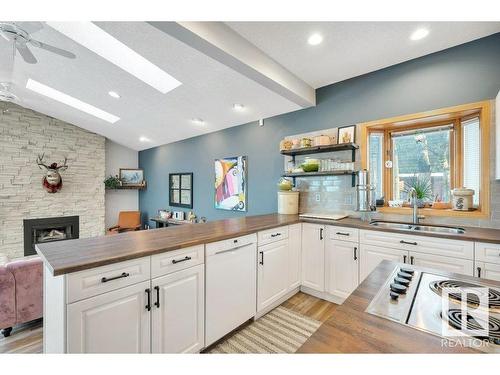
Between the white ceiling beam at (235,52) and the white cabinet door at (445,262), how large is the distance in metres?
2.18

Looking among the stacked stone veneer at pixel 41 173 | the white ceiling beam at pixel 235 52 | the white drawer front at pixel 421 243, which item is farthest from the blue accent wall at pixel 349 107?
the stacked stone veneer at pixel 41 173

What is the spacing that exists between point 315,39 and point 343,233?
197 cm

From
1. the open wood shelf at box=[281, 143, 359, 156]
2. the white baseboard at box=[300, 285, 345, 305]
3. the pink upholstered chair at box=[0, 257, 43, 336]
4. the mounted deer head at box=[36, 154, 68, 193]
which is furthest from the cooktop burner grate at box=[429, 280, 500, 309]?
the mounted deer head at box=[36, 154, 68, 193]

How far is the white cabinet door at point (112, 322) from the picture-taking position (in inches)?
45.9

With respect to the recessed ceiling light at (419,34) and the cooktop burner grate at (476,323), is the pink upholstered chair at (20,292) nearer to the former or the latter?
the cooktop burner grate at (476,323)

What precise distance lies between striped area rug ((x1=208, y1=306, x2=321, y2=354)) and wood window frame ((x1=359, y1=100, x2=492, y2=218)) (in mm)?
1622

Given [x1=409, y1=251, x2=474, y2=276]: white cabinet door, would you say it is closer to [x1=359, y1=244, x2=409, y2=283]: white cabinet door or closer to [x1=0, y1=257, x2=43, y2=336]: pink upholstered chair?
[x1=359, y1=244, x2=409, y2=283]: white cabinet door

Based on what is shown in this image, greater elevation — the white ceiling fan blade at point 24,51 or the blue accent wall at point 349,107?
the white ceiling fan blade at point 24,51

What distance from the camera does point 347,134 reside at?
9.61 ft

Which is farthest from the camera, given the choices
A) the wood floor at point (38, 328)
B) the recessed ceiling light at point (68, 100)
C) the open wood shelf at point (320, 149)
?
the recessed ceiling light at point (68, 100)

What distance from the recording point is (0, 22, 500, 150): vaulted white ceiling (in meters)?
2.04

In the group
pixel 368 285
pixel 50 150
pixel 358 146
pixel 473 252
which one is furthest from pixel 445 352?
pixel 50 150

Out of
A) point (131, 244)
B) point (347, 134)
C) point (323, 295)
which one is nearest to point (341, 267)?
point (323, 295)
